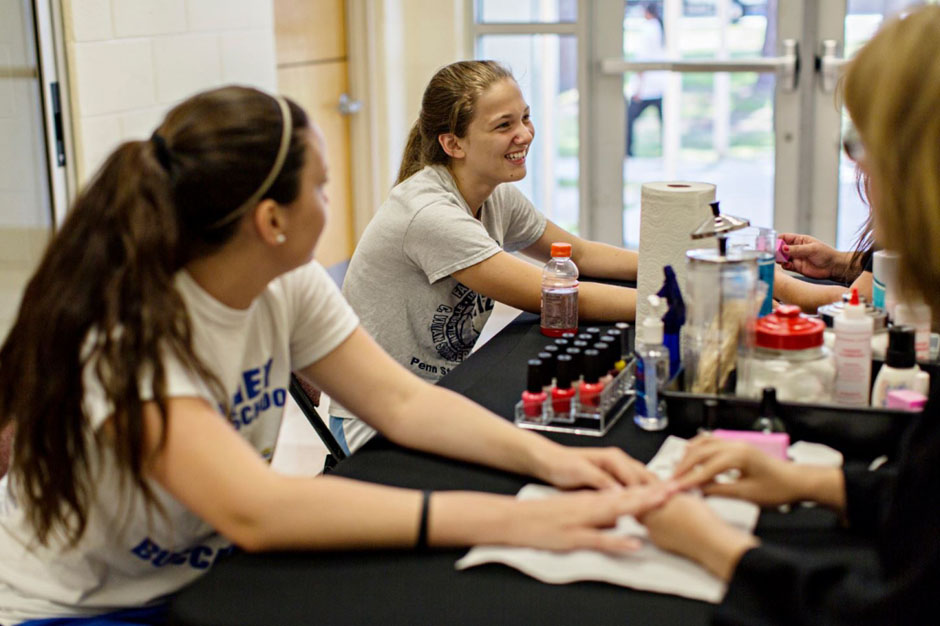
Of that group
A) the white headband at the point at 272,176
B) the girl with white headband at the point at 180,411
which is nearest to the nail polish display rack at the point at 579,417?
the girl with white headband at the point at 180,411

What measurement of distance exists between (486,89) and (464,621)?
1.41 meters

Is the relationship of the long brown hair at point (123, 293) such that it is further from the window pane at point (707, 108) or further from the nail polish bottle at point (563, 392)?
the window pane at point (707, 108)

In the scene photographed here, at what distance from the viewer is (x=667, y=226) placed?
1740 millimetres

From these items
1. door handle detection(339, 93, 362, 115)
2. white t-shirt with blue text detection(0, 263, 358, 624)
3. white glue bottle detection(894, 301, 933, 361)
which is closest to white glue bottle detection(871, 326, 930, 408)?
white glue bottle detection(894, 301, 933, 361)

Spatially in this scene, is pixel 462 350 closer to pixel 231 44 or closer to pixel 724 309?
pixel 724 309

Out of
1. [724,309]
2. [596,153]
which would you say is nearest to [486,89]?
[724,309]

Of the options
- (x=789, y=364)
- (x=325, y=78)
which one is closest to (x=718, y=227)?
(x=789, y=364)

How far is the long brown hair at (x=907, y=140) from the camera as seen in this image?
0.98 meters

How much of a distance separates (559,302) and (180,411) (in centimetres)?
100

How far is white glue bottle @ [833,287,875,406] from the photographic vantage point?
1.44 meters

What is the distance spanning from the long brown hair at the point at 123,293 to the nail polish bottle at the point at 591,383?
0.50m

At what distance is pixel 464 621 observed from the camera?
101cm

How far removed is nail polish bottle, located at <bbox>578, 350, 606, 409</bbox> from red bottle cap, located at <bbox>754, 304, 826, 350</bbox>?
0.72 feet

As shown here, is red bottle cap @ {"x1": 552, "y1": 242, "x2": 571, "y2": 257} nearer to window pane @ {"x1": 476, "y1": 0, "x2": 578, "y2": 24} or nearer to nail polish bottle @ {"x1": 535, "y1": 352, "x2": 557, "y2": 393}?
nail polish bottle @ {"x1": 535, "y1": 352, "x2": 557, "y2": 393}
